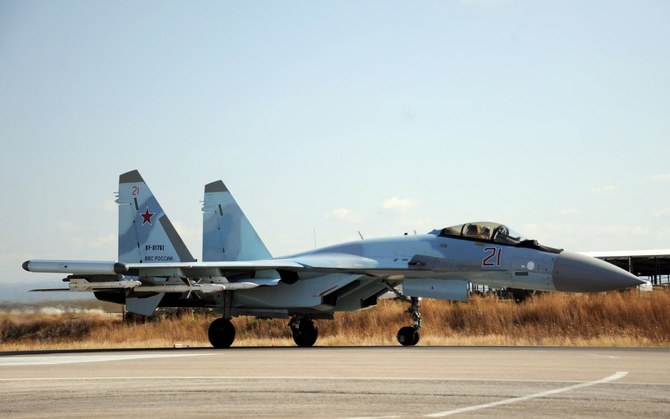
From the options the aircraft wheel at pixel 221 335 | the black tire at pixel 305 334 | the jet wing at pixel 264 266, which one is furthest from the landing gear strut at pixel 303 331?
the jet wing at pixel 264 266

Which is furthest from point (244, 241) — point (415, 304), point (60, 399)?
point (60, 399)

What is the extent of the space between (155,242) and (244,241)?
8.34 feet

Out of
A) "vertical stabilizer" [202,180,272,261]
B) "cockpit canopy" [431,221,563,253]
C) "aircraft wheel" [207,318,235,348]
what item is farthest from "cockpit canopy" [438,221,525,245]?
"vertical stabilizer" [202,180,272,261]

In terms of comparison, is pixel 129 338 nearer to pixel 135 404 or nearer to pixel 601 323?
pixel 601 323

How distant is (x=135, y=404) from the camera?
8562 millimetres

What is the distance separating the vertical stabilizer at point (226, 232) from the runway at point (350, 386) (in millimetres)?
10704

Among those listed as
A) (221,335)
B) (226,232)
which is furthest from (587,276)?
(226,232)

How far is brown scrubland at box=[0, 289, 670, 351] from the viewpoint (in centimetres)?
2302

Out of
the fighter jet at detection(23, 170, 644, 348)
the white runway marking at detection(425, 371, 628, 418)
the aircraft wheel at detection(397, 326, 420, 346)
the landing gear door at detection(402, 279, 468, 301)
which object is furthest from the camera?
the landing gear door at detection(402, 279, 468, 301)

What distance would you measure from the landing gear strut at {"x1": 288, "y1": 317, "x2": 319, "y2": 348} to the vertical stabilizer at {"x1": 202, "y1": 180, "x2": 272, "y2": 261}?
11.8 feet

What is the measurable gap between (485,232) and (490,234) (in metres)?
0.13

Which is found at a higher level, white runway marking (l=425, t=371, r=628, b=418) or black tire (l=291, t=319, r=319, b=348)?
black tire (l=291, t=319, r=319, b=348)

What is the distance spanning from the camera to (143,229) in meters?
23.9

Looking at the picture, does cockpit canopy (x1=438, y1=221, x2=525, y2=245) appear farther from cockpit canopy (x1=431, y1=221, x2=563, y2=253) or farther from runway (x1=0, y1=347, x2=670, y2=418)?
runway (x1=0, y1=347, x2=670, y2=418)
